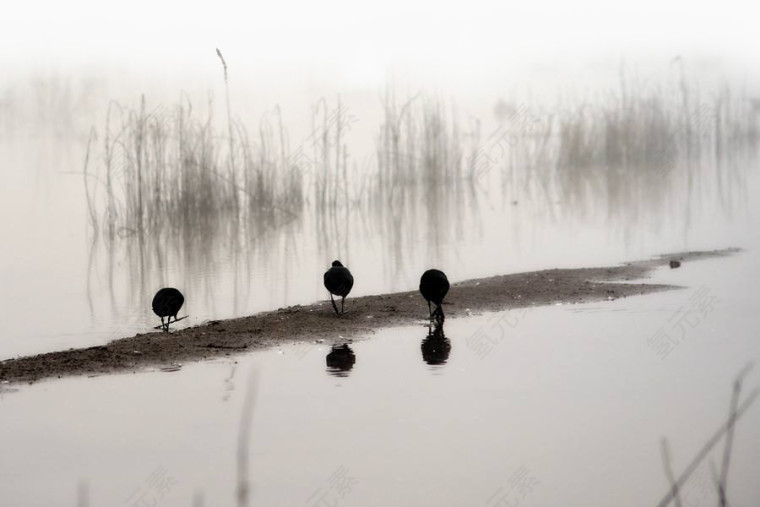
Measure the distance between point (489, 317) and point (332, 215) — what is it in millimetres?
13425

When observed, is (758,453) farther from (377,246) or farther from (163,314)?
(377,246)

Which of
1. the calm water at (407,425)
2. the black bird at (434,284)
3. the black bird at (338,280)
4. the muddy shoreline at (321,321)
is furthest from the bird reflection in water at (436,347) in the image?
the black bird at (338,280)

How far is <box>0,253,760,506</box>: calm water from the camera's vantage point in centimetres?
450

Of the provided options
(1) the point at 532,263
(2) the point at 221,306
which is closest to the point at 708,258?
(1) the point at 532,263

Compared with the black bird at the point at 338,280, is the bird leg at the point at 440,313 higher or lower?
lower

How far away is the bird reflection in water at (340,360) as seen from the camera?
6.95 m

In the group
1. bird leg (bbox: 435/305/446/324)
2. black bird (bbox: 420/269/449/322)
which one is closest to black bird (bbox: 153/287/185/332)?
black bird (bbox: 420/269/449/322)

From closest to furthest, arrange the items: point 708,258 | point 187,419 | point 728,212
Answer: point 187,419 → point 708,258 → point 728,212

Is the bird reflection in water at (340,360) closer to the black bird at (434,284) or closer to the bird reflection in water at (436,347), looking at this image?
the bird reflection in water at (436,347)

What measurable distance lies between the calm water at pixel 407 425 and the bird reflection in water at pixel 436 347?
0.22ft

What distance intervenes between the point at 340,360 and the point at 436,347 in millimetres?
841

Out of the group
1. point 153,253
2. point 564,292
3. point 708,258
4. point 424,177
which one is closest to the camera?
point 564,292

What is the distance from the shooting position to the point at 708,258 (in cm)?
1323

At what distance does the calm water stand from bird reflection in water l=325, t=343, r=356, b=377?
66mm
